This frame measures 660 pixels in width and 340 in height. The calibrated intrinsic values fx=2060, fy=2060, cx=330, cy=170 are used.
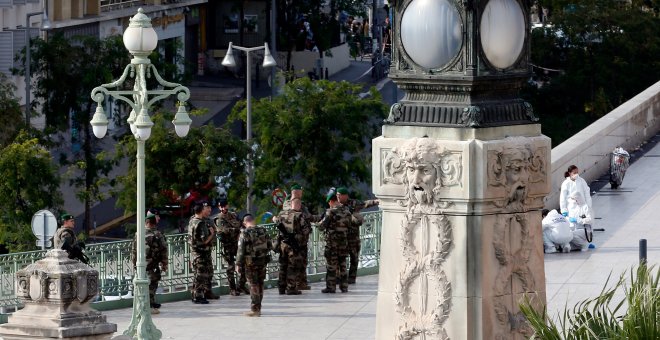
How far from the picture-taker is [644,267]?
10.6 meters

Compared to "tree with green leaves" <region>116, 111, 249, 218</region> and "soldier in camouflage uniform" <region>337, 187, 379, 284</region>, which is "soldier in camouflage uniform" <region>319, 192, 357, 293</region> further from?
"tree with green leaves" <region>116, 111, 249, 218</region>

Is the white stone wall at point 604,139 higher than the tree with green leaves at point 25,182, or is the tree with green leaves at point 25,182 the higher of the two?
the white stone wall at point 604,139

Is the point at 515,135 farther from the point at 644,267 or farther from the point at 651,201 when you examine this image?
the point at 651,201

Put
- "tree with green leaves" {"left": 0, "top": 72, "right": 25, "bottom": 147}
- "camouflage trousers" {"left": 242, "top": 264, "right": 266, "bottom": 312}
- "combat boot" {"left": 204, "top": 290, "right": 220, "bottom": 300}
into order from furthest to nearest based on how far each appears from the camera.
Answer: "tree with green leaves" {"left": 0, "top": 72, "right": 25, "bottom": 147}
"combat boot" {"left": 204, "top": 290, "right": 220, "bottom": 300}
"camouflage trousers" {"left": 242, "top": 264, "right": 266, "bottom": 312}

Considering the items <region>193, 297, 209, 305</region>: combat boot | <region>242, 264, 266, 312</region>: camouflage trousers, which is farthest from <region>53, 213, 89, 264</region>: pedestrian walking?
<region>242, 264, 266, 312</region>: camouflage trousers

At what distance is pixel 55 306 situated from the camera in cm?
1523

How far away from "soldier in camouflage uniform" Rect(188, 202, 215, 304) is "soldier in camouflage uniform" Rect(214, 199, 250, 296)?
0.43 m

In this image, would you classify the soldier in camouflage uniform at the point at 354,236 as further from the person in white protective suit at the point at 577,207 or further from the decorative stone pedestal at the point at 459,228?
the decorative stone pedestal at the point at 459,228

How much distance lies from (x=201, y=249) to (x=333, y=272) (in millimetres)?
1687

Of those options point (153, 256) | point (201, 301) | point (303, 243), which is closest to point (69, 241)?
point (153, 256)

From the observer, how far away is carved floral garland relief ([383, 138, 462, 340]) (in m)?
10.8

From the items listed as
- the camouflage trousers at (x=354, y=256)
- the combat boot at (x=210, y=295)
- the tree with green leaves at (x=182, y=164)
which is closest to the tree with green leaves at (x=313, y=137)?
the tree with green leaves at (x=182, y=164)

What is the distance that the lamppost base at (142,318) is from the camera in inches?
865

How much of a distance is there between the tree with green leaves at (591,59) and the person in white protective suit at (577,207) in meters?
34.9
